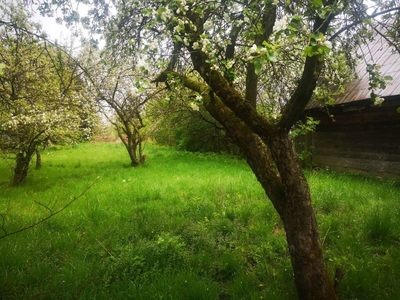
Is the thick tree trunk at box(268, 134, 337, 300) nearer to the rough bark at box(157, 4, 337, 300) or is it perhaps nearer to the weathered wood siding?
the rough bark at box(157, 4, 337, 300)

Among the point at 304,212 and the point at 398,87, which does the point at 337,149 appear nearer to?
the point at 398,87

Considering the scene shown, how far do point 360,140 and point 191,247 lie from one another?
7.27 meters

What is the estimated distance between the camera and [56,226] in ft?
14.7

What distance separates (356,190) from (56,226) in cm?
617

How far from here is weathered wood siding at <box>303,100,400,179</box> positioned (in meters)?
7.31

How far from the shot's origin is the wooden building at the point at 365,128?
7.11 m

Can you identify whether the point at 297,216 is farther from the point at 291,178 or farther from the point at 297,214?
the point at 291,178

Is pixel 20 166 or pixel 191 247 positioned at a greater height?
pixel 20 166

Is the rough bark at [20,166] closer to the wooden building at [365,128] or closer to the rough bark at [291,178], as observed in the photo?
the rough bark at [291,178]

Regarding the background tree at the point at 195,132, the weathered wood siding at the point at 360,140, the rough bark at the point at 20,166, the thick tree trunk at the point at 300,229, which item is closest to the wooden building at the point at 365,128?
the weathered wood siding at the point at 360,140

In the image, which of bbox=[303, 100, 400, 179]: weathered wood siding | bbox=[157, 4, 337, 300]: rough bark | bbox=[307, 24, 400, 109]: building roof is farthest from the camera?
bbox=[303, 100, 400, 179]: weathered wood siding

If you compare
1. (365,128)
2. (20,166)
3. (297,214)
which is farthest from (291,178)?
(20,166)

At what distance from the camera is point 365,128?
815cm

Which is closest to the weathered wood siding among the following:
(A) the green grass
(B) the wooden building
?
(B) the wooden building
